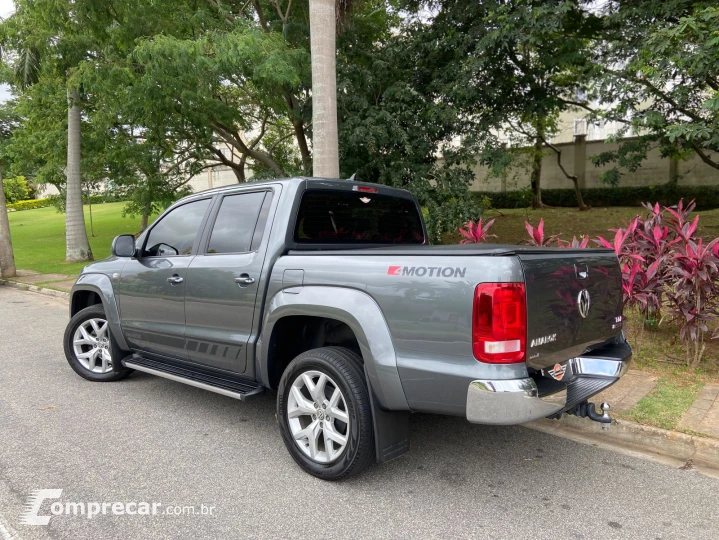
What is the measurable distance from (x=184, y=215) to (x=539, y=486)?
137 inches

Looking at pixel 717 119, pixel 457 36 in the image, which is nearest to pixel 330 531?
pixel 717 119

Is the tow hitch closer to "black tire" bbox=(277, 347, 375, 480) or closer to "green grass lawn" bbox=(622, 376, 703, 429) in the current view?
"green grass lawn" bbox=(622, 376, 703, 429)

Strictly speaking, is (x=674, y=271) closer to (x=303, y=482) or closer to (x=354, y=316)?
(x=354, y=316)

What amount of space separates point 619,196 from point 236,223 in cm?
1822

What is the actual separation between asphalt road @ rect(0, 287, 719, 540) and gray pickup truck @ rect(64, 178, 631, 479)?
32cm

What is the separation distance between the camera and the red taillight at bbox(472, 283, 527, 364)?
2.70 metres

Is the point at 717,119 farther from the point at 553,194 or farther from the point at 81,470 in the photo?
the point at 553,194

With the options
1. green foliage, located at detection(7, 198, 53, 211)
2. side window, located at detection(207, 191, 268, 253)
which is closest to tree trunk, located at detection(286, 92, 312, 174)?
side window, located at detection(207, 191, 268, 253)

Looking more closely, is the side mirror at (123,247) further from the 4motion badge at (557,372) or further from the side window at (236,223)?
the 4motion badge at (557,372)

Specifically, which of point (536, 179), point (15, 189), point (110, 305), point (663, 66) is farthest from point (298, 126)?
point (15, 189)

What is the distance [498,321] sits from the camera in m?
2.70

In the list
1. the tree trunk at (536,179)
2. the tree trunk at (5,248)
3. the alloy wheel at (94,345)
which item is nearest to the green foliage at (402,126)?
the alloy wheel at (94,345)

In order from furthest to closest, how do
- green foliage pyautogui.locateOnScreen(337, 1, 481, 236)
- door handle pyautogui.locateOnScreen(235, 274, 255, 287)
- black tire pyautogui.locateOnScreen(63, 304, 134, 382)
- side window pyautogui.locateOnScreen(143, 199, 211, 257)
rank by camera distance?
green foliage pyautogui.locateOnScreen(337, 1, 481, 236), black tire pyautogui.locateOnScreen(63, 304, 134, 382), side window pyautogui.locateOnScreen(143, 199, 211, 257), door handle pyautogui.locateOnScreen(235, 274, 255, 287)

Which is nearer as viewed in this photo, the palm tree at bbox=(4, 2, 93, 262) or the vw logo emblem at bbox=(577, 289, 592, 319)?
the vw logo emblem at bbox=(577, 289, 592, 319)
